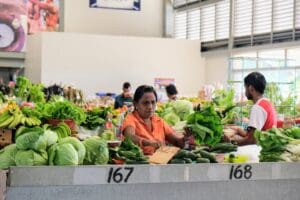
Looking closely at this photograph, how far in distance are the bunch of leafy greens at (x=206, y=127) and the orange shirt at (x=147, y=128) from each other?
84 centimetres

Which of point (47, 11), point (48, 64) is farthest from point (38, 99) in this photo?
point (47, 11)

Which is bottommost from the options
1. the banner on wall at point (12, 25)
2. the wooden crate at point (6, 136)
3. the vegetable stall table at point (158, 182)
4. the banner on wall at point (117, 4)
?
the wooden crate at point (6, 136)

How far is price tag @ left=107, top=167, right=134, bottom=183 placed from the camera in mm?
2172

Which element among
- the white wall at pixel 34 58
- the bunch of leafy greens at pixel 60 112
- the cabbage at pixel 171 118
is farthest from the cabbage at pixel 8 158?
the white wall at pixel 34 58

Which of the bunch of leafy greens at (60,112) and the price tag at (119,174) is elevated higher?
the bunch of leafy greens at (60,112)

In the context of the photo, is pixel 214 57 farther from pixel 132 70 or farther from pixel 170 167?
pixel 170 167

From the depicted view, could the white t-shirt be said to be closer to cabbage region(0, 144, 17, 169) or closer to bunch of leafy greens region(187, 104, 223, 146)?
bunch of leafy greens region(187, 104, 223, 146)

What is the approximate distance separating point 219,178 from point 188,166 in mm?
154

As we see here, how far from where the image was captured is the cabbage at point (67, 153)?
2.36 meters

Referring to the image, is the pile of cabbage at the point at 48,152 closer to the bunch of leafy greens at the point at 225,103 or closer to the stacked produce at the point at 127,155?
the stacked produce at the point at 127,155

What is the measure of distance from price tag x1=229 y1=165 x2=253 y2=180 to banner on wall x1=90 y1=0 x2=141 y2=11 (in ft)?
46.1

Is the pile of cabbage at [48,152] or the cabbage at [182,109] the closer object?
the pile of cabbage at [48,152]

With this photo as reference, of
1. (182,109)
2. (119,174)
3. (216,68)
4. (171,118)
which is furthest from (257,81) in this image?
(216,68)

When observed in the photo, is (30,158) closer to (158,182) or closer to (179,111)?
(158,182)
